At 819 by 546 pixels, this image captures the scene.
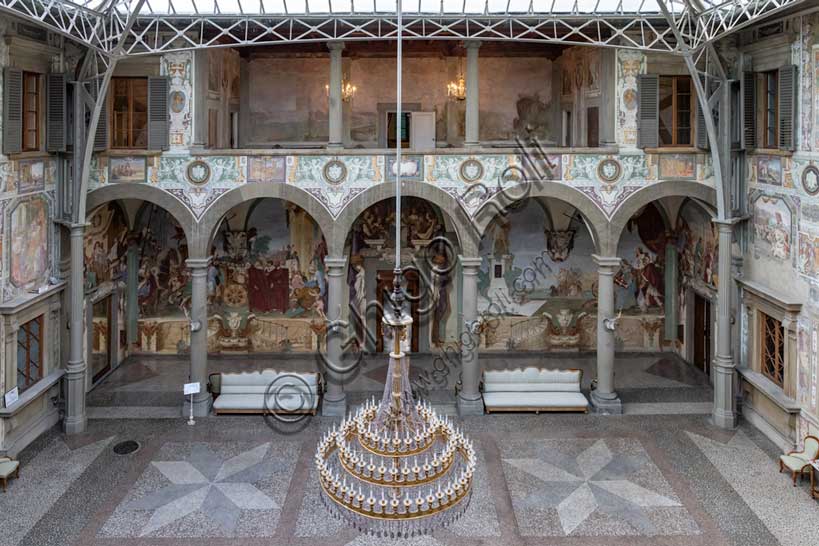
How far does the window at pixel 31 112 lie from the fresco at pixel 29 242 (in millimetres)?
1089

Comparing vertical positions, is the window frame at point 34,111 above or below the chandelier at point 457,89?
below

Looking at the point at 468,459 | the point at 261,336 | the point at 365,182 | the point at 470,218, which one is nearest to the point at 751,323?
the point at 470,218

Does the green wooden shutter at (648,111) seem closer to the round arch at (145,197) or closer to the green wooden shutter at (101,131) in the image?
the round arch at (145,197)

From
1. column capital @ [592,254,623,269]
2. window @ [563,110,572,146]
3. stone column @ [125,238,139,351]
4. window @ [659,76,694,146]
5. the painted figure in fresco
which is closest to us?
column capital @ [592,254,623,269]

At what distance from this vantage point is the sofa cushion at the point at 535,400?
52.7 ft

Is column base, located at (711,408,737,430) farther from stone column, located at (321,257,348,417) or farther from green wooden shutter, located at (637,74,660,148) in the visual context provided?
stone column, located at (321,257,348,417)

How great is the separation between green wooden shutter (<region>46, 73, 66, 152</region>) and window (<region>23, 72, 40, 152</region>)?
0.18 metres

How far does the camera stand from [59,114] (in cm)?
1474

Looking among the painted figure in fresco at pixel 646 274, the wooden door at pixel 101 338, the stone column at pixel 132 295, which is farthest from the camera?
the painted figure in fresco at pixel 646 274

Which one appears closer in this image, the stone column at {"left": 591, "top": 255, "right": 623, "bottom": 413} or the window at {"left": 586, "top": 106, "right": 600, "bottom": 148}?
the stone column at {"left": 591, "top": 255, "right": 623, "bottom": 413}

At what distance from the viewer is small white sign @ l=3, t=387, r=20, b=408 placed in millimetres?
13594

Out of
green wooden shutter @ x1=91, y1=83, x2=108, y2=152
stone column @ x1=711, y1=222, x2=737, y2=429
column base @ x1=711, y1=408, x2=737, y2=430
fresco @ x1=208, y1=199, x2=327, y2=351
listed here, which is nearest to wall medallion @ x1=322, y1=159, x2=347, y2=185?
fresco @ x1=208, y1=199, x2=327, y2=351

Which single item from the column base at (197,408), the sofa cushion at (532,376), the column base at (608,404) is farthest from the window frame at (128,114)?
the column base at (608,404)

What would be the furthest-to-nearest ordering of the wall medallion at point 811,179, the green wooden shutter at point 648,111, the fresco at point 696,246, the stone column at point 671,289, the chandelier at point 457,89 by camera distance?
the stone column at point 671,289
the chandelier at point 457,89
the fresco at point 696,246
the green wooden shutter at point 648,111
the wall medallion at point 811,179
